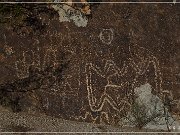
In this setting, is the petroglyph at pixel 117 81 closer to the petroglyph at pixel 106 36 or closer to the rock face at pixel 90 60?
the rock face at pixel 90 60

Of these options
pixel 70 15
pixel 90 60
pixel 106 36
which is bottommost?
pixel 90 60

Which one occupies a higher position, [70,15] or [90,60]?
[70,15]

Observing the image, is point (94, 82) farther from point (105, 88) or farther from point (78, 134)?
point (78, 134)

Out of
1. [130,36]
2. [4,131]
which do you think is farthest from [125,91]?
[4,131]

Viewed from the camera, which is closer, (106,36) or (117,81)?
(117,81)

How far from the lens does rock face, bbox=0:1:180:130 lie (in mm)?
19250

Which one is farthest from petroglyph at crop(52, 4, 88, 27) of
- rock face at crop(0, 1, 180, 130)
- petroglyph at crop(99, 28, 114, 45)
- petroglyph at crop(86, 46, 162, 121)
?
petroglyph at crop(86, 46, 162, 121)

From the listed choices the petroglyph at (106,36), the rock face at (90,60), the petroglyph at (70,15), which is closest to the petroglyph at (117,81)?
the rock face at (90,60)

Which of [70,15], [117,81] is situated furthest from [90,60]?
[70,15]

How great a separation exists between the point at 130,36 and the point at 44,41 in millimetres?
3170

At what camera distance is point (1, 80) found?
62.8 feet

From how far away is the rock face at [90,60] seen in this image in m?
19.2

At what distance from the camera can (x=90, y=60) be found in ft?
64.5

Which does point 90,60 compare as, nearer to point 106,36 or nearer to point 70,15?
point 106,36
